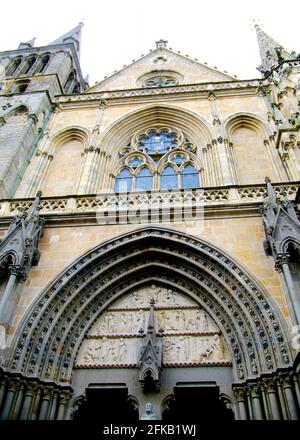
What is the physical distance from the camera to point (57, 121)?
13.5 meters

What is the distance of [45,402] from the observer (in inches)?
254

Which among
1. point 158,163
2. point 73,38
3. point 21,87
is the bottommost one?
point 158,163

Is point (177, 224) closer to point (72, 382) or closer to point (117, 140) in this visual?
point (72, 382)

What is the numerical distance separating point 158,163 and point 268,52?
6949 mm

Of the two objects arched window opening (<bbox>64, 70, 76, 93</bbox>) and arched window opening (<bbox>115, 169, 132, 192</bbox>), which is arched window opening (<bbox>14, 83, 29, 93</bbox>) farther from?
arched window opening (<bbox>115, 169, 132, 192</bbox>)

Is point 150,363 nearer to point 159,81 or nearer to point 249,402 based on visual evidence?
point 249,402

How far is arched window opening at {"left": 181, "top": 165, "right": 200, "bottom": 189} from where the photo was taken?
1104cm

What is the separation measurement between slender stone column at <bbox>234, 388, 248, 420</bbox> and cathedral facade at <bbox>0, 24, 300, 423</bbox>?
1.1 inches

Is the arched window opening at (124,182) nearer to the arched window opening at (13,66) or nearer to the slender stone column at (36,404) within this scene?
the slender stone column at (36,404)

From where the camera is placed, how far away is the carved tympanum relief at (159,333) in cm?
721

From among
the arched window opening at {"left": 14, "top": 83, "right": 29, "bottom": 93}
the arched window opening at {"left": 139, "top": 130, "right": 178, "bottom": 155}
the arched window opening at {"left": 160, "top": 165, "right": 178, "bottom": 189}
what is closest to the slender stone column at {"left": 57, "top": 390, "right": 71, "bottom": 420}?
the arched window opening at {"left": 160, "top": 165, "right": 178, "bottom": 189}

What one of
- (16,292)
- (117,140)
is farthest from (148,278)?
(117,140)

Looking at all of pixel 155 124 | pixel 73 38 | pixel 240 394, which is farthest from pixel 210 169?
pixel 73 38

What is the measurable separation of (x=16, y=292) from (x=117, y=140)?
23.0 ft
